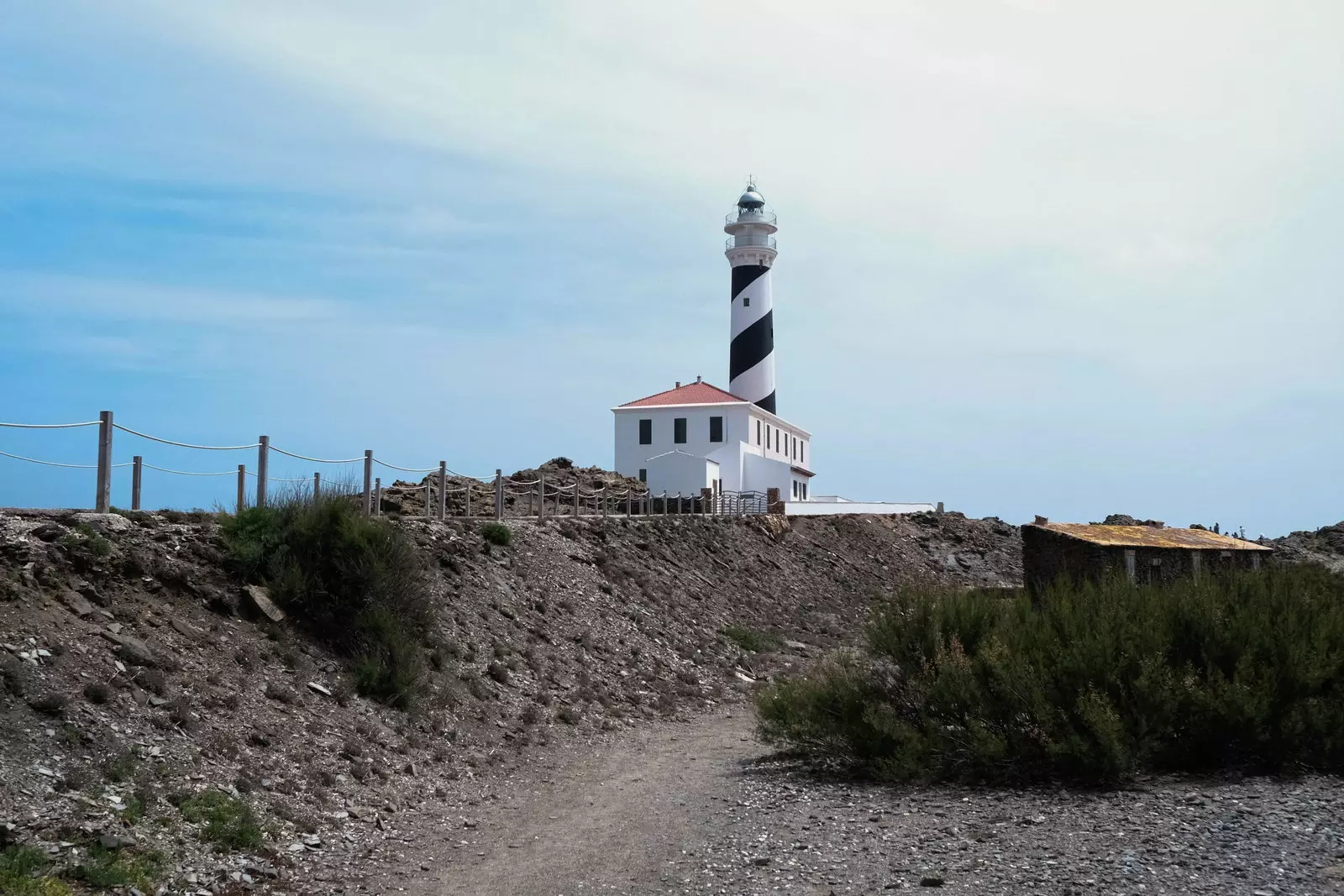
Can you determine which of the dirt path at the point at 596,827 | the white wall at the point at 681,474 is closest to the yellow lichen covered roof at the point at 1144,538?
the dirt path at the point at 596,827

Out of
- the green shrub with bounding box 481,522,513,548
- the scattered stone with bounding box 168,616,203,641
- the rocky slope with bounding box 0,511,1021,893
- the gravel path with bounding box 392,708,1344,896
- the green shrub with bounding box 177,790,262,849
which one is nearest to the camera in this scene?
the gravel path with bounding box 392,708,1344,896

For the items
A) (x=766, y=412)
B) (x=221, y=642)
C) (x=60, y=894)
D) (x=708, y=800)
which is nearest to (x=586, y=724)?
(x=708, y=800)

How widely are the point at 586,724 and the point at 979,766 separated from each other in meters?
5.82

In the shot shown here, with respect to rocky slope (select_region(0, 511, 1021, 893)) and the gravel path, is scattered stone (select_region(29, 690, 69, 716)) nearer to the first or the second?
rocky slope (select_region(0, 511, 1021, 893))

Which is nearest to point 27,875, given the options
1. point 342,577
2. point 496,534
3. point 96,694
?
point 96,694

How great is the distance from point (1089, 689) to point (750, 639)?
465 inches

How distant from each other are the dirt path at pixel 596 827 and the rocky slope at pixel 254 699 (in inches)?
25.6

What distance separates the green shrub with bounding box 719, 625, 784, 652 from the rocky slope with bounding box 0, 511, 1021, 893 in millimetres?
1008

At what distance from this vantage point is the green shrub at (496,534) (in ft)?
62.4

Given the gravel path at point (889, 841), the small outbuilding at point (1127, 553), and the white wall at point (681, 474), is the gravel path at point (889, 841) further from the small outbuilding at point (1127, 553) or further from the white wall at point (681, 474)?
the white wall at point (681, 474)

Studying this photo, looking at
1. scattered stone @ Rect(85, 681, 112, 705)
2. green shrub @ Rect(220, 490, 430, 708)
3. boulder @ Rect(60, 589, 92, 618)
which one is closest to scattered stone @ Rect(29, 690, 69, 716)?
scattered stone @ Rect(85, 681, 112, 705)

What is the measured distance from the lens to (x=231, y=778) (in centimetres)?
922

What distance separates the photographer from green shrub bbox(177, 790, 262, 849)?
8242 mm

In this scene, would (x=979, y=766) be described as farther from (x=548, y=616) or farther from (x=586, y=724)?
(x=548, y=616)
